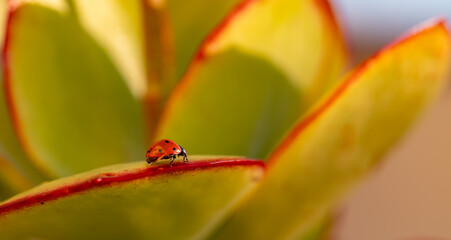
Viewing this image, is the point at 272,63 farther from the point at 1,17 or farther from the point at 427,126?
the point at 427,126

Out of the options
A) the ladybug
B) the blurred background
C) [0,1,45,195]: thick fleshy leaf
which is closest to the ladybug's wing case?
the ladybug

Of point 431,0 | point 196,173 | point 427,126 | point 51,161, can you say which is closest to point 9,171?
point 51,161

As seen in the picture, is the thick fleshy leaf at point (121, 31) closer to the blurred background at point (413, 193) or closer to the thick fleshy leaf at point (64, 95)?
the thick fleshy leaf at point (64, 95)

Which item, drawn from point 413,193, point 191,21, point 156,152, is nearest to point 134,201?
point 156,152

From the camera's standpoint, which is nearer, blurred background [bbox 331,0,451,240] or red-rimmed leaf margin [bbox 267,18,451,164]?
red-rimmed leaf margin [bbox 267,18,451,164]

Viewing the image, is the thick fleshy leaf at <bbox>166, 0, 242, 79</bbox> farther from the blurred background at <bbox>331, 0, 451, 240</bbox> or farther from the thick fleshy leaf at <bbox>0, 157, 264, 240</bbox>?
the blurred background at <bbox>331, 0, 451, 240</bbox>

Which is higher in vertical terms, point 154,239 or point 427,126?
point 154,239

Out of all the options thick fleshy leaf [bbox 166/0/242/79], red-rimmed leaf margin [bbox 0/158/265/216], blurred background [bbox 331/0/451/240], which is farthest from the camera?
blurred background [bbox 331/0/451/240]
